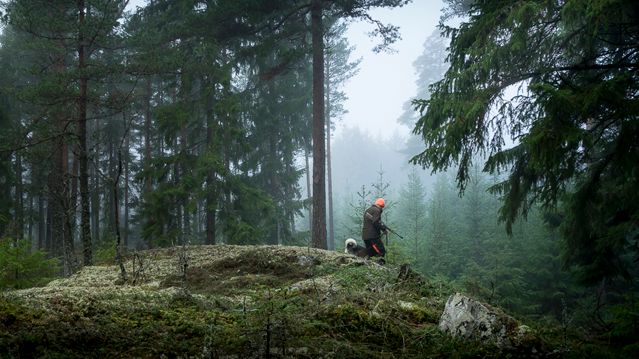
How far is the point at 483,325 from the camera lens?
12.7 ft

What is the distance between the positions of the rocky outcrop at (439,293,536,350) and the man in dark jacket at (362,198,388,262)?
21.9ft

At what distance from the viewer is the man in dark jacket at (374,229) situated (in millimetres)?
10977

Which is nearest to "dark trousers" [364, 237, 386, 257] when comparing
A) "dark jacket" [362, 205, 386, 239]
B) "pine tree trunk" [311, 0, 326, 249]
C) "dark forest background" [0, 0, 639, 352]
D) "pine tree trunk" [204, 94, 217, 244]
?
"dark jacket" [362, 205, 386, 239]

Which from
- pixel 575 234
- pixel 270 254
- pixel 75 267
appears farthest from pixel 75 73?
pixel 575 234

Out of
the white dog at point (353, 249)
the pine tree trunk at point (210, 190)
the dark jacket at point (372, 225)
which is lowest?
the white dog at point (353, 249)

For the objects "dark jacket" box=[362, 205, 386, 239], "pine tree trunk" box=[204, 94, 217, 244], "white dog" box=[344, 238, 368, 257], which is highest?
"pine tree trunk" box=[204, 94, 217, 244]

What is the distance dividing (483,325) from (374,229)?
23.4 ft

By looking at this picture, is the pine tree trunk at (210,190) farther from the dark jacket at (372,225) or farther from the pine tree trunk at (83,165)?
the dark jacket at (372,225)

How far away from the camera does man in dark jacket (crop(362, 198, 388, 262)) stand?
11.0 metres

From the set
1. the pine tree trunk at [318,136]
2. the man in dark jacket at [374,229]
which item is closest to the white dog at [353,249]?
the man in dark jacket at [374,229]

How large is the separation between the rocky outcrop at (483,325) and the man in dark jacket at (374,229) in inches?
262

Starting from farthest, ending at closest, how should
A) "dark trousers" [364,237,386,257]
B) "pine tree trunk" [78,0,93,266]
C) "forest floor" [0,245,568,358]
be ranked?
"dark trousers" [364,237,386,257]
"pine tree trunk" [78,0,93,266]
"forest floor" [0,245,568,358]

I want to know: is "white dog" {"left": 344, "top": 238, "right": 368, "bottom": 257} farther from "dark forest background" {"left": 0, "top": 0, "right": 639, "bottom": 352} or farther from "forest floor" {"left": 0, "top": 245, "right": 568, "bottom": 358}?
"forest floor" {"left": 0, "top": 245, "right": 568, "bottom": 358}

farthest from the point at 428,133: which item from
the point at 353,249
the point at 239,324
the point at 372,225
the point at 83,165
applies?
the point at 83,165
